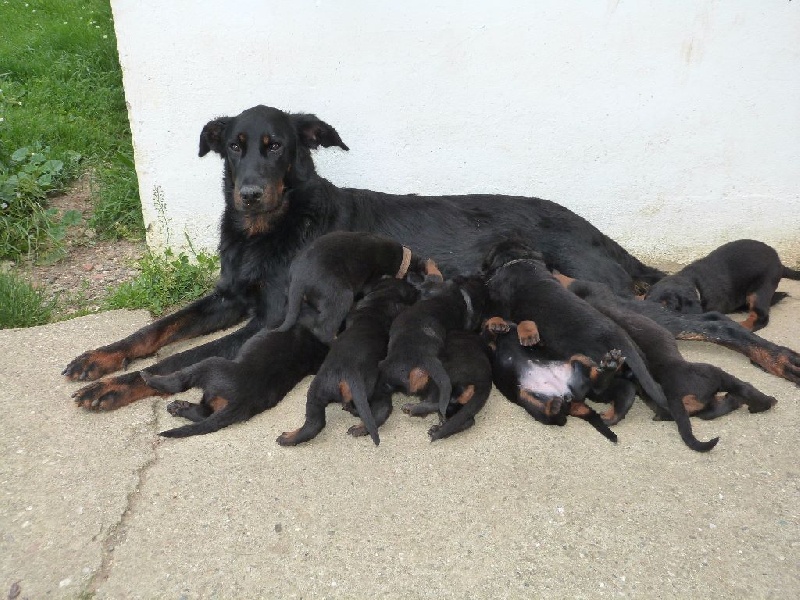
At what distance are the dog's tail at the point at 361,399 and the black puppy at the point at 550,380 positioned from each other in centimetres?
65

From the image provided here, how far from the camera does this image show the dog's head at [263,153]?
3588 mm

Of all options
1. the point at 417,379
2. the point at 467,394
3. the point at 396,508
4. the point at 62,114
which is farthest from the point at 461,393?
the point at 62,114

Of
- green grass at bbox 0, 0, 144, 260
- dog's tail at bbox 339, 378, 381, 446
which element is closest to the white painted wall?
green grass at bbox 0, 0, 144, 260

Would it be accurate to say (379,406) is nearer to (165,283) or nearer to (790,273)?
→ (165,283)

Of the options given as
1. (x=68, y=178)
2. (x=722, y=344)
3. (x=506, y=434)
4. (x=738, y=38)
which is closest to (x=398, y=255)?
(x=506, y=434)

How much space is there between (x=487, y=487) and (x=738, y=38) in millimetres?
3372

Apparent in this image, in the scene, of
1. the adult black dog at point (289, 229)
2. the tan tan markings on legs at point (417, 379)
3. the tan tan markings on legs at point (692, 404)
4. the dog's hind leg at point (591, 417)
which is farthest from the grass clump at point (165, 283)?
the tan tan markings on legs at point (692, 404)

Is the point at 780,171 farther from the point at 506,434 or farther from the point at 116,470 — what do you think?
the point at 116,470

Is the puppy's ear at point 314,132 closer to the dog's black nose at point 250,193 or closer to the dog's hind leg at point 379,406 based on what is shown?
the dog's black nose at point 250,193

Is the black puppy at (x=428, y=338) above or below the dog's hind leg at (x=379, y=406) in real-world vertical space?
above

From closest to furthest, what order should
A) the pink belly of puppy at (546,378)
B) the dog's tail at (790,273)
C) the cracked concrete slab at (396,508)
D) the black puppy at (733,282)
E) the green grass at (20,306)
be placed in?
1. the cracked concrete slab at (396,508)
2. the pink belly of puppy at (546,378)
3. the black puppy at (733,282)
4. the green grass at (20,306)
5. the dog's tail at (790,273)

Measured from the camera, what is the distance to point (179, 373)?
9.64 ft

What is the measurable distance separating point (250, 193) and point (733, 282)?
2.70 m

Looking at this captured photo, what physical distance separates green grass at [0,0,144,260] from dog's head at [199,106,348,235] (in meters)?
1.47
